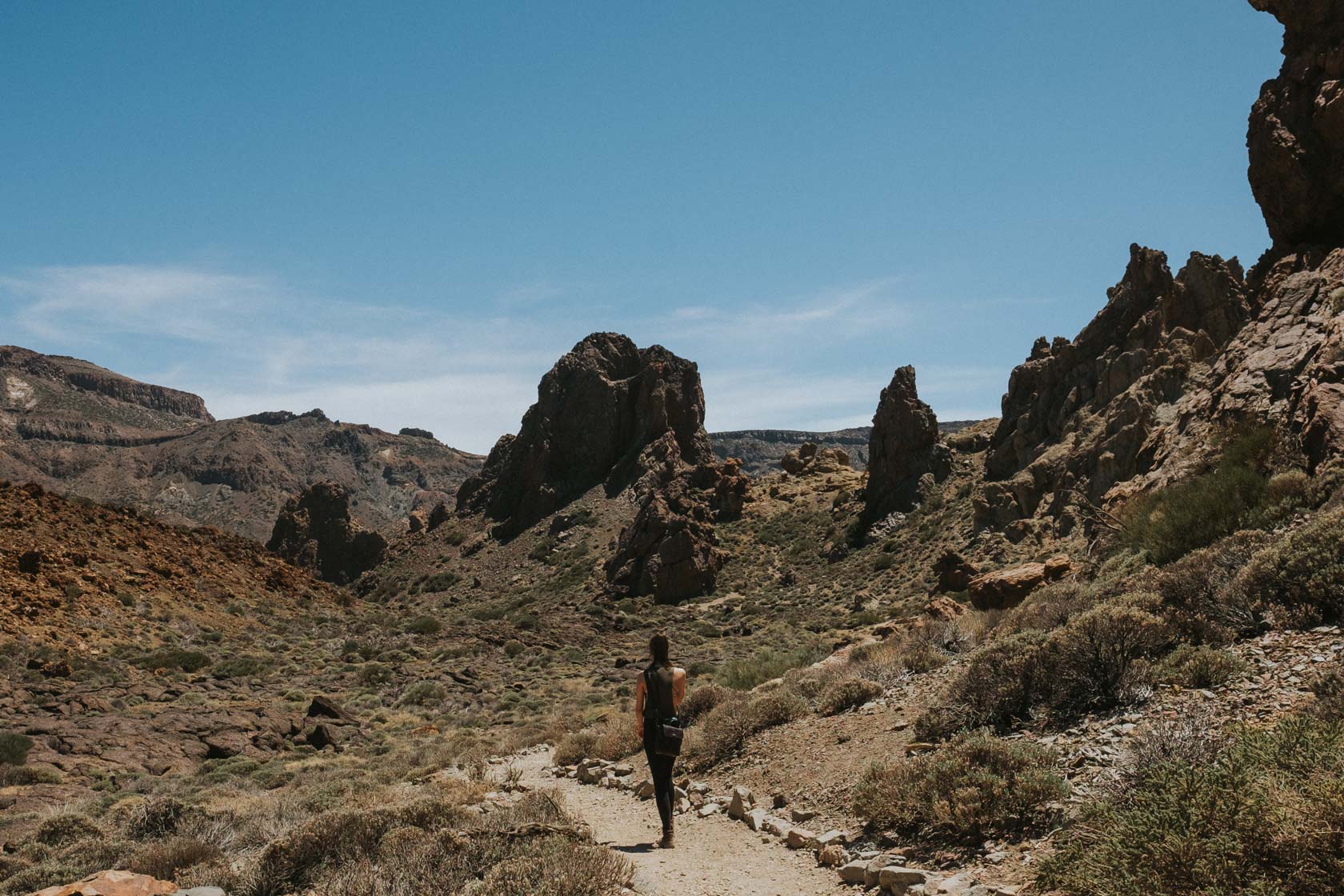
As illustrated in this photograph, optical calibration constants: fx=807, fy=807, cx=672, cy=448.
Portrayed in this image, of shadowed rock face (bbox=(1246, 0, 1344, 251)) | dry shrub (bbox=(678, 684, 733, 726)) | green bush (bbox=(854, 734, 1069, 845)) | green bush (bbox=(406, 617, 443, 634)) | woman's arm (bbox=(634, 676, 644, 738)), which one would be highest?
shadowed rock face (bbox=(1246, 0, 1344, 251))

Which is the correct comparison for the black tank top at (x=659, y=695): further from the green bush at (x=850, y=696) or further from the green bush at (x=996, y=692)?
the green bush at (x=850, y=696)

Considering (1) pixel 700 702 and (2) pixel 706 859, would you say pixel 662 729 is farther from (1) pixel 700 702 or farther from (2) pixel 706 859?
(1) pixel 700 702

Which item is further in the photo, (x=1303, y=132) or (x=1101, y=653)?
(x=1303, y=132)

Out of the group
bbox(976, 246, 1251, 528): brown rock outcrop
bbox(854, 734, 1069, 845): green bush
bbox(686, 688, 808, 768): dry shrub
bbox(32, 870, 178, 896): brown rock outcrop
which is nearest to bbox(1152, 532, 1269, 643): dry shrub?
bbox(854, 734, 1069, 845): green bush

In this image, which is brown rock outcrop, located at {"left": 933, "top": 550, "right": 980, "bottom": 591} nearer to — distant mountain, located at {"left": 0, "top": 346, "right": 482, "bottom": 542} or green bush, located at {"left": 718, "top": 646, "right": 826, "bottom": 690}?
green bush, located at {"left": 718, "top": 646, "right": 826, "bottom": 690}

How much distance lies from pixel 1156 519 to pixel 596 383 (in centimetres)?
6593

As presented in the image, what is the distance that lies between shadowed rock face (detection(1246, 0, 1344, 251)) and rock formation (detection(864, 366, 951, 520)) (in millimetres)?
33008

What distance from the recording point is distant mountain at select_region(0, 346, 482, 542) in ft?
415

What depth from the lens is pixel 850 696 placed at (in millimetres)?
11719

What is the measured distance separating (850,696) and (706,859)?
4.75 meters

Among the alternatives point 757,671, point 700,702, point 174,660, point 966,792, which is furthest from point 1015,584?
point 174,660

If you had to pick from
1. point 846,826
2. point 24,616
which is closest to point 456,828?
point 846,826

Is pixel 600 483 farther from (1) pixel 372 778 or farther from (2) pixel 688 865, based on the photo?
(2) pixel 688 865

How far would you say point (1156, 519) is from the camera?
1327 cm
